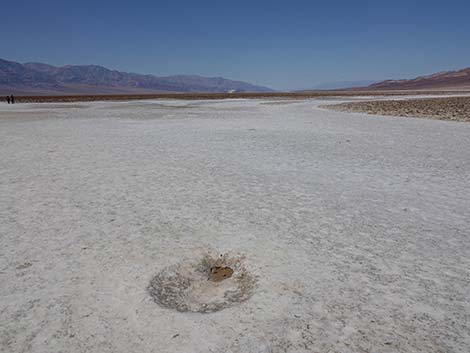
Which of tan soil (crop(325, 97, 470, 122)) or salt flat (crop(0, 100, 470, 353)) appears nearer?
salt flat (crop(0, 100, 470, 353))

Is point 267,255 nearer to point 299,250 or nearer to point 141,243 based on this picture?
A: point 299,250

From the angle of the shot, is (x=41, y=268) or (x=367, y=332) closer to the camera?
(x=367, y=332)

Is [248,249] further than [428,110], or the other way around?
[428,110]

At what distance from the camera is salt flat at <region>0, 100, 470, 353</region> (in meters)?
2.77

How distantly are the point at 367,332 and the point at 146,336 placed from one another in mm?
1705

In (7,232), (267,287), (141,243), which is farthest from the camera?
(7,232)

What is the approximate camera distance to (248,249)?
4.16 metres

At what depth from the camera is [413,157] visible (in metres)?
9.16

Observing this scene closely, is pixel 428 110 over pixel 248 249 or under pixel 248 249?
over

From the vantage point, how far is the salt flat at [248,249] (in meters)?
2.77

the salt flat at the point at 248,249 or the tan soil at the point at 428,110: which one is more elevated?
the tan soil at the point at 428,110

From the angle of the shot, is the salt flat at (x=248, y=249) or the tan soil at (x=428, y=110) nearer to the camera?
the salt flat at (x=248, y=249)

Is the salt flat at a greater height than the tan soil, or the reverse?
the tan soil

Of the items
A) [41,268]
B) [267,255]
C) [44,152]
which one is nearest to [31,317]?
A: [41,268]
